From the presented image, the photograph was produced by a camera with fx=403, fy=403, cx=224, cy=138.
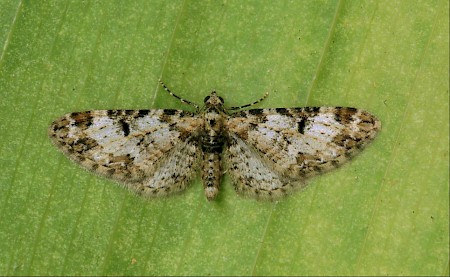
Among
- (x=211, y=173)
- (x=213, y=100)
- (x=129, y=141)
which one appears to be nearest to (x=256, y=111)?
(x=213, y=100)

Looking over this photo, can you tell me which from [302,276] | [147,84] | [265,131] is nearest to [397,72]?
[265,131]

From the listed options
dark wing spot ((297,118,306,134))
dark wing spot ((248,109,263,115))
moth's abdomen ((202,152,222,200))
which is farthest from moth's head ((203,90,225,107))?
dark wing spot ((297,118,306,134))

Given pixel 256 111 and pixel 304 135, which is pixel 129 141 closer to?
pixel 256 111

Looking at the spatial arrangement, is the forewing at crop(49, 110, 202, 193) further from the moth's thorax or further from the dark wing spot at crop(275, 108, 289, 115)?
the dark wing spot at crop(275, 108, 289, 115)

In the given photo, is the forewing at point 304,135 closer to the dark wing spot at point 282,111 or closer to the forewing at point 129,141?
the dark wing spot at point 282,111

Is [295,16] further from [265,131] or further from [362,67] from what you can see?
[265,131]

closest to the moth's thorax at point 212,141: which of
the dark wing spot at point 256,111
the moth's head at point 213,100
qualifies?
the moth's head at point 213,100
